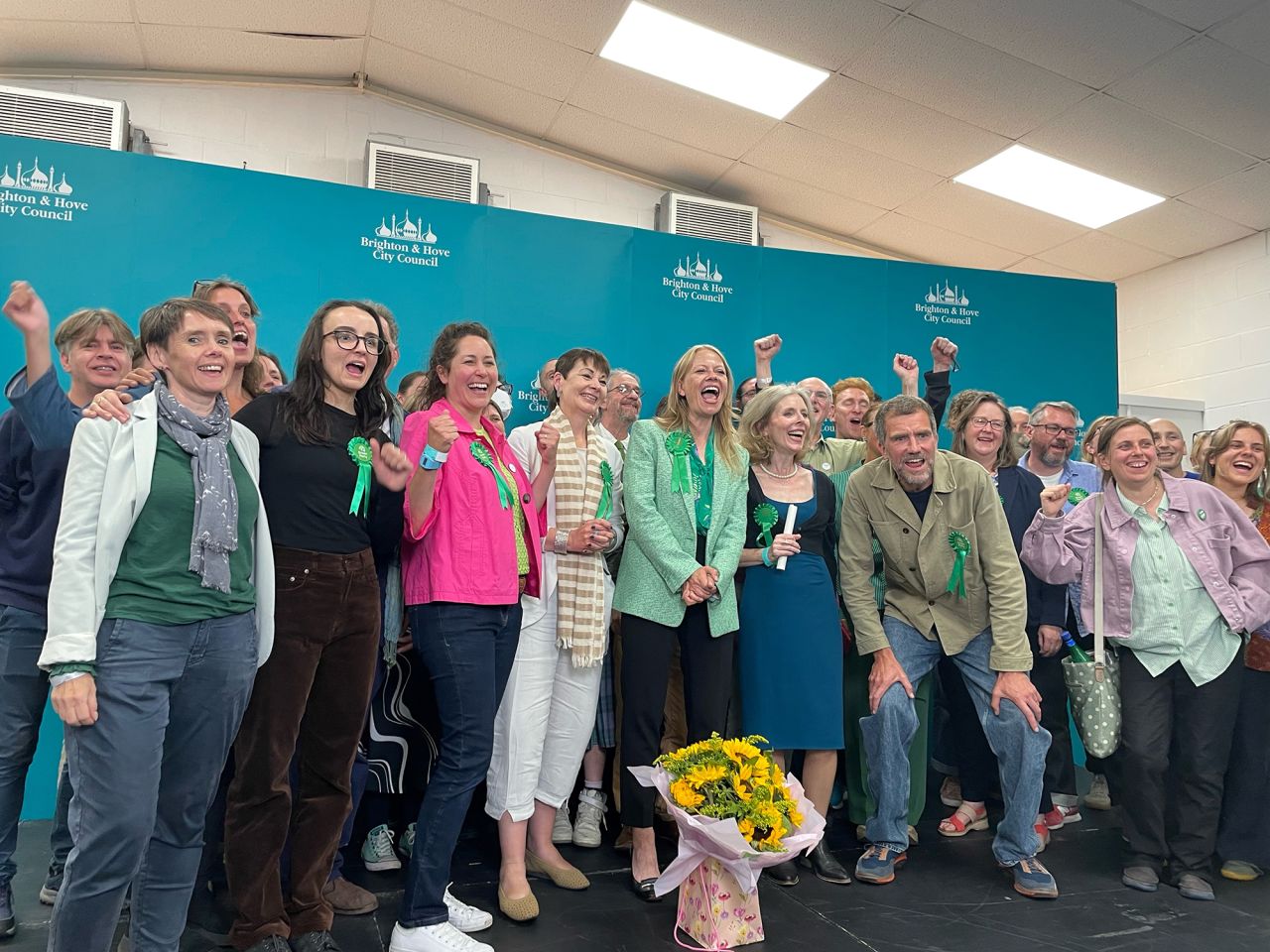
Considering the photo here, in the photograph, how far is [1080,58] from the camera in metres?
4.91

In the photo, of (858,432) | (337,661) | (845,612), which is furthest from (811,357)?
(337,661)

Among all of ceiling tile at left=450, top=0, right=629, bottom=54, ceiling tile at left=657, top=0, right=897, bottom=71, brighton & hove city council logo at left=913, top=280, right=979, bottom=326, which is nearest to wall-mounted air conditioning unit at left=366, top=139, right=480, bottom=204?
ceiling tile at left=450, top=0, right=629, bottom=54

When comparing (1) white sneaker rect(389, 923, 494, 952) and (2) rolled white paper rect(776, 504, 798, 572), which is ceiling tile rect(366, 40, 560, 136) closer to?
(2) rolled white paper rect(776, 504, 798, 572)

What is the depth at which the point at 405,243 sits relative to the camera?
4.80 m

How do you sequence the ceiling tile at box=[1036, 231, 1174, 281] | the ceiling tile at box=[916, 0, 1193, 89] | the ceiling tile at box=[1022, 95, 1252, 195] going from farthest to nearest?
the ceiling tile at box=[1036, 231, 1174, 281] < the ceiling tile at box=[1022, 95, 1252, 195] < the ceiling tile at box=[916, 0, 1193, 89]

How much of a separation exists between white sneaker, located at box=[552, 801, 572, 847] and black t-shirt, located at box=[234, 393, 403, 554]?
4.95 ft

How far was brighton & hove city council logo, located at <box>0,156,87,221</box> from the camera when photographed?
4.09 meters

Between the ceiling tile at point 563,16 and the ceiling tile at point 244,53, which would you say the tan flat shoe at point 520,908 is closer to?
the ceiling tile at point 563,16

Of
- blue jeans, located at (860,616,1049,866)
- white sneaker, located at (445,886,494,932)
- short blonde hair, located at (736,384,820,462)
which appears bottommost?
white sneaker, located at (445,886,494,932)

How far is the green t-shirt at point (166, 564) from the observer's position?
179 cm

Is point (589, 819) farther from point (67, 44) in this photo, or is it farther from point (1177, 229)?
point (1177, 229)

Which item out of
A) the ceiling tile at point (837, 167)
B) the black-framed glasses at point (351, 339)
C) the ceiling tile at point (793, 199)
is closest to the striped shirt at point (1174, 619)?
the black-framed glasses at point (351, 339)

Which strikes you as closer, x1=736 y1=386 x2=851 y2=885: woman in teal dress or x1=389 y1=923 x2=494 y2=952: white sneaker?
x1=389 y1=923 x2=494 y2=952: white sneaker

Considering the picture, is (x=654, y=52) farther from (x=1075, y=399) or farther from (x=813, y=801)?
(x=813, y=801)
